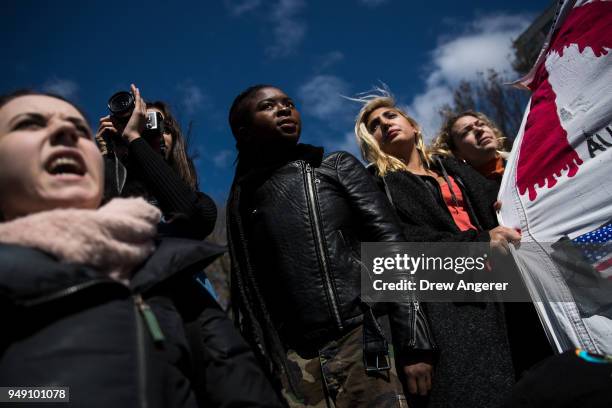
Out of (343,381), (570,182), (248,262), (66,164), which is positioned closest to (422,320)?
(343,381)

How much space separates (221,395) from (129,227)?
52cm

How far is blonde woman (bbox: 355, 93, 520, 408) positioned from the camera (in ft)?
6.30

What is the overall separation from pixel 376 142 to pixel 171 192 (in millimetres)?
1674

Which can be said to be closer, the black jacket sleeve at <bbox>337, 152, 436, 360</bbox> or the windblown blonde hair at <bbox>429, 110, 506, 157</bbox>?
the black jacket sleeve at <bbox>337, 152, 436, 360</bbox>

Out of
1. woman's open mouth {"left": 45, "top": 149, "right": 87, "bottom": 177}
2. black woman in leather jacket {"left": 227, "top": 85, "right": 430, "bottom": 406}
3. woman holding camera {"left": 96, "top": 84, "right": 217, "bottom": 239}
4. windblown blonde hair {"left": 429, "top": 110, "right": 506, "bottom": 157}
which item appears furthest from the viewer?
windblown blonde hair {"left": 429, "top": 110, "right": 506, "bottom": 157}

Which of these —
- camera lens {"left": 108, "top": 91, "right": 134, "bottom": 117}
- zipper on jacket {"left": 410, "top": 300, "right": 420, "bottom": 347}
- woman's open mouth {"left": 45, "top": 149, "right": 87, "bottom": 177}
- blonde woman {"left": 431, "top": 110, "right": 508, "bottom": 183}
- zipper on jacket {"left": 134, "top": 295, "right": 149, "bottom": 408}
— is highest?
blonde woman {"left": 431, "top": 110, "right": 508, "bottom": 183}

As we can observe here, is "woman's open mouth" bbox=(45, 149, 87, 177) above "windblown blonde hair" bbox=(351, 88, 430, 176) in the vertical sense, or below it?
below

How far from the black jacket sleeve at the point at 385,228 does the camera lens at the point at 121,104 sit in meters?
1.09

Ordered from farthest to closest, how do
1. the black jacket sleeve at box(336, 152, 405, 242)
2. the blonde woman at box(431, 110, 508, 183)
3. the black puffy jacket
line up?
the blonde woman at box(431, 110, 508, 183) → the black jacket sleeve at box(336, 152, 405, 242) → the black puffy jacket

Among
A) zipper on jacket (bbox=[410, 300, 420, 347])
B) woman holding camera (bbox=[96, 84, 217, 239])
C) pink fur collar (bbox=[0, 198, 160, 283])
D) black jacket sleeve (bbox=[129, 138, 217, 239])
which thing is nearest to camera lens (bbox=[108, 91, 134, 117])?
woman holding camera (bbox=[96, 84, 217, 239])

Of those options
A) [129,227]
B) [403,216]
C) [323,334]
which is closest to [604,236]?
[403,216]

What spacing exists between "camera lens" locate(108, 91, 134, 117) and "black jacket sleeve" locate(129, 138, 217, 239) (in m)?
0.26

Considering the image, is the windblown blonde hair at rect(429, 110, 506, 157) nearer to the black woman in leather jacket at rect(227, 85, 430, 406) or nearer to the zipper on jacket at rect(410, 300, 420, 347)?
the black woman in leather jacket at rect(227, 85, 430, 406)

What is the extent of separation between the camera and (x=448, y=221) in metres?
2.35
